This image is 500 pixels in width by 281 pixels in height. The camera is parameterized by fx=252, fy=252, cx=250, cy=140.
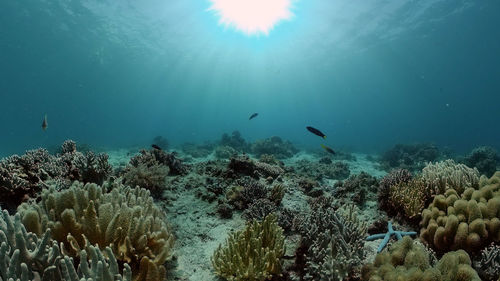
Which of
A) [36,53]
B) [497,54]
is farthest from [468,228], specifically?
[36,53]

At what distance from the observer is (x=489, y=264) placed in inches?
136

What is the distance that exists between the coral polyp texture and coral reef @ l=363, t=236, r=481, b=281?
0.99 metres

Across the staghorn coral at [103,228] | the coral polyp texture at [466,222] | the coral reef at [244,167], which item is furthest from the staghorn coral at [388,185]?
the staghorn coral at [103,228]

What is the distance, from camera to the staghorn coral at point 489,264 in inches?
133

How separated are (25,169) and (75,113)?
7929 inches

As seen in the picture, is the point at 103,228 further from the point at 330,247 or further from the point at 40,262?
the point at 330,247

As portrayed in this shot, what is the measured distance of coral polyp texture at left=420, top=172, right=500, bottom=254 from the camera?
377 centimetres

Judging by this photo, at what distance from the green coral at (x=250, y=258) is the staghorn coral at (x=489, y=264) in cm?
270

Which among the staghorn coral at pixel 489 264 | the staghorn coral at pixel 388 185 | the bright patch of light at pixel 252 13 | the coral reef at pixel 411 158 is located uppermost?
the bright patch of light at pixel 252 13

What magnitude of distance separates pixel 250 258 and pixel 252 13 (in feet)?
119

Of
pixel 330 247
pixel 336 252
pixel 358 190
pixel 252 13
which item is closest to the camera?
pixel 330 247

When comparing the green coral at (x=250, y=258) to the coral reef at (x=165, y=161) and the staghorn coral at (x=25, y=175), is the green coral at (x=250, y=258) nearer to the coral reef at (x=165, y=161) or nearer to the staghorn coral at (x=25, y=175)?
the staghorn coral at (x=25, y=175)

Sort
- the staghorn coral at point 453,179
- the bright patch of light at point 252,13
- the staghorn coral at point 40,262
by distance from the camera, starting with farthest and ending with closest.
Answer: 1. the bright patch of light at point 252,13
2. the staghorn coral at point 453,179
3. the staghorn coral at point 40,262

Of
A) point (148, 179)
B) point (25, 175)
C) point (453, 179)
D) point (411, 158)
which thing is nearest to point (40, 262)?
point (148, 179)
